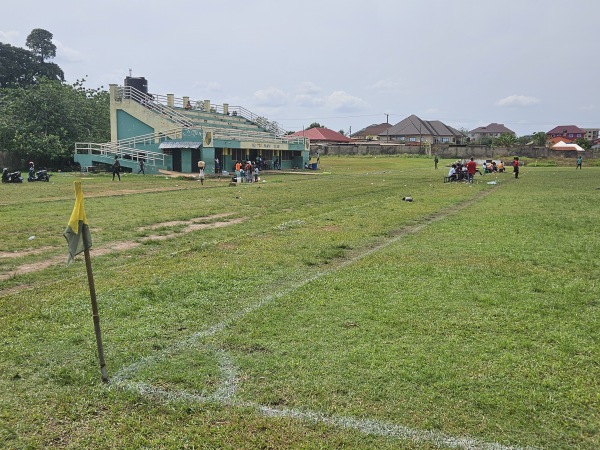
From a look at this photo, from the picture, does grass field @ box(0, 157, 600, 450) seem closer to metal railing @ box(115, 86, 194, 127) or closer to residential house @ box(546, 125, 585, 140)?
metal railing @ box(115, 86, 194, 127)

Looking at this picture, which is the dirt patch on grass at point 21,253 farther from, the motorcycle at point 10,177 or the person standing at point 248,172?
the motorcycle at point 10,177

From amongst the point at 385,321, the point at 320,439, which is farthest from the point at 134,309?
the point at 320,439

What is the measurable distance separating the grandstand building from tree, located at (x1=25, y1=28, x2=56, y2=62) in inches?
1557

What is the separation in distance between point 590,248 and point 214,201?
46.0ft

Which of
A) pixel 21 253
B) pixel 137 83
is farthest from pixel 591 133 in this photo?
pixel 21 253

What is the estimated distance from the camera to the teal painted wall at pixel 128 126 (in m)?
45.6

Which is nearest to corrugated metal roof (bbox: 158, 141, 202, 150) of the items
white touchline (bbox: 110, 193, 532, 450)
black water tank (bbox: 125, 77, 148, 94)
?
black water tank (bbox: 125, 77, 148, 94)

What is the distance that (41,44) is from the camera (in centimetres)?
8350

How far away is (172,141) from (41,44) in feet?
185

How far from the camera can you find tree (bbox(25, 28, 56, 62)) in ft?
271

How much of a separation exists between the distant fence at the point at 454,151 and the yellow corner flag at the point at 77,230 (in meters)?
79.9

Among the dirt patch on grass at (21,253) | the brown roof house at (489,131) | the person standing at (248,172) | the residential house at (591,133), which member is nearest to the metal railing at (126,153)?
the person standing at (248,172)

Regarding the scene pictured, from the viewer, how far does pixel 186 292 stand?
7.43 meters

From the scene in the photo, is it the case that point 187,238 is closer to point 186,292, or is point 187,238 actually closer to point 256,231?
point 256,231
